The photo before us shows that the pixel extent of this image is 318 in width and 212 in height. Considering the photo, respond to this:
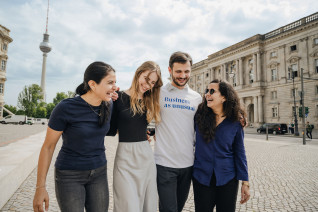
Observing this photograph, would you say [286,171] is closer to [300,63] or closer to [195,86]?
[300,63]

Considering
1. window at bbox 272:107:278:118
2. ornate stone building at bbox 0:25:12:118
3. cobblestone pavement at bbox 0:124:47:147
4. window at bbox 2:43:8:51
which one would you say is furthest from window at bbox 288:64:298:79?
window at bbox 2:43:8:51

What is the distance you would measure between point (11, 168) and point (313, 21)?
4213 cm

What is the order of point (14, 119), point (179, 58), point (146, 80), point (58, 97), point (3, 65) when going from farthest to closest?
point (58, 97) < point (14, 119) < point (3, 65) < point (179, 58) < point (146, 80)

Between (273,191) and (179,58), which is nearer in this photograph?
(179,58)

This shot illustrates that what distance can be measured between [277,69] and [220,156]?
→ 4364cm

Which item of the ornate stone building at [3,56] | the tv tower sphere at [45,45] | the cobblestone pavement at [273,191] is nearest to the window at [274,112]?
the cobblestone pavement at [273,191]

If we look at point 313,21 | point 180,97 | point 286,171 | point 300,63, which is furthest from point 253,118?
point 180,97

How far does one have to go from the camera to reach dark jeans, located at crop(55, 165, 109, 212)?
73.7 inches

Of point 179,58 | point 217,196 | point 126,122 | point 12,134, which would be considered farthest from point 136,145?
point 12,134

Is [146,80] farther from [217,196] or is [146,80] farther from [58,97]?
[58,97]

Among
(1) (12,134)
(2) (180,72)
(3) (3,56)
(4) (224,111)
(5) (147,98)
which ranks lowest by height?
(1) (12,134)

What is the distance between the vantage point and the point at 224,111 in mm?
2648

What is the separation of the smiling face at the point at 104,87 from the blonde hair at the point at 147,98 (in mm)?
385

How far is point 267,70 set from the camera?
4131 cm
